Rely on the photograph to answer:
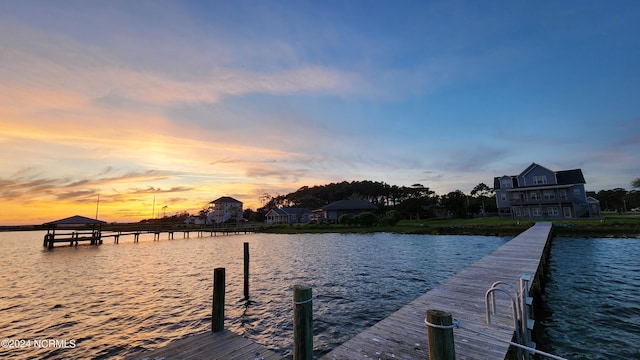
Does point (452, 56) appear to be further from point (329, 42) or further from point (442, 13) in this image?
point (329, 42)

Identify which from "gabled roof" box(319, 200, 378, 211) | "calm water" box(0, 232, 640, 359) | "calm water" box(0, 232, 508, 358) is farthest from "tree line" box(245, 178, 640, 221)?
"calm water" box(0, 232, 508, 358)

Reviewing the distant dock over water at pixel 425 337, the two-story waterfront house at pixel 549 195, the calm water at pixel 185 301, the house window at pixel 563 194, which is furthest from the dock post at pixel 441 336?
the house window at pixel 563 194

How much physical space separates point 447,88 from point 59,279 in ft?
107

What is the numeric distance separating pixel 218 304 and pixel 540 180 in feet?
184

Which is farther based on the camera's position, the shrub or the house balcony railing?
Answer: the shrub

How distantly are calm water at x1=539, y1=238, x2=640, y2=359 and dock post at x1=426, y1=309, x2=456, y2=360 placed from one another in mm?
6423

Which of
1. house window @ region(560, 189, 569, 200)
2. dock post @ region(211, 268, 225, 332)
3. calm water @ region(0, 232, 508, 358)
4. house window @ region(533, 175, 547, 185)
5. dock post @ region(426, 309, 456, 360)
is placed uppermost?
house window @ region(533, 175, 547, 185)

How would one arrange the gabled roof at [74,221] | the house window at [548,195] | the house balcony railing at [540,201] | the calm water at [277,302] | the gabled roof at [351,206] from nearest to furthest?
the calm water at [277,302] → the gabled roof at [74,221] → the house balcony railing at [540,201] → the house window at [548,195] → the gabled roof at [351,206]

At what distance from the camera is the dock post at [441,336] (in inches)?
118

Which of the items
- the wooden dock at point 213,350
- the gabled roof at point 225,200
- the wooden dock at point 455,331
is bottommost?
the wooden dock at point 213,350

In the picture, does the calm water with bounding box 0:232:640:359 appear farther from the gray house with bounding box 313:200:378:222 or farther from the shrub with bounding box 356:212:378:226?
the gray house with bounding box 313:200:378:222

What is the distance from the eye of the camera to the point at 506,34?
674 inches

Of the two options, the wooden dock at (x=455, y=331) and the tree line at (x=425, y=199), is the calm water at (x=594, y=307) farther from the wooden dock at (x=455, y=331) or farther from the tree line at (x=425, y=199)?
the tree line at (x=425, y=199)

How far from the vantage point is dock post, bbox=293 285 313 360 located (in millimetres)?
4230
